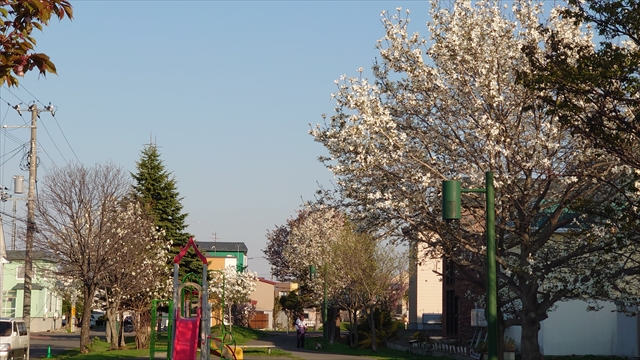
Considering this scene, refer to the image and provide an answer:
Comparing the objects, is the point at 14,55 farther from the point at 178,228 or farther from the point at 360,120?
the point at 178,228

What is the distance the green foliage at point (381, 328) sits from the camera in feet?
137

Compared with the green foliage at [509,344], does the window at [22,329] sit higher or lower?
higher

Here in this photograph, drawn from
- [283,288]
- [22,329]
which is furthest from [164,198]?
[283,288]

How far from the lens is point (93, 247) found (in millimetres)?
31891

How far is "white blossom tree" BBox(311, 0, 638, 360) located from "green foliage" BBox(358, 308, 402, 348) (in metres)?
20.3

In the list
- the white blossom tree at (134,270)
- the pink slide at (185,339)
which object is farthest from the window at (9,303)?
the pink slide at (185,339)

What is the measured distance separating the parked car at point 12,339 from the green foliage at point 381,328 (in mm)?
18577

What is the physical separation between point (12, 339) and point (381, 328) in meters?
20.8

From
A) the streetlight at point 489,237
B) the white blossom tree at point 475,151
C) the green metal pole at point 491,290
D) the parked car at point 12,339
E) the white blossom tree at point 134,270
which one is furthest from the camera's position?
the white blossom tree at point 134,270

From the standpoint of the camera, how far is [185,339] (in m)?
22.3

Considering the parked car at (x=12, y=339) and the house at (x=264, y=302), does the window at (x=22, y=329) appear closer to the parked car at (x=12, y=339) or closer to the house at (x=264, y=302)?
the parked car at (x=12, y=339)

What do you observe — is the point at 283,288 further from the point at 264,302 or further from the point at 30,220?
the point at 30,220

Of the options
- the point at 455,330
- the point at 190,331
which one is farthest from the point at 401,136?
the point at 455,330

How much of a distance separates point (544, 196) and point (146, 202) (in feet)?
91.8
